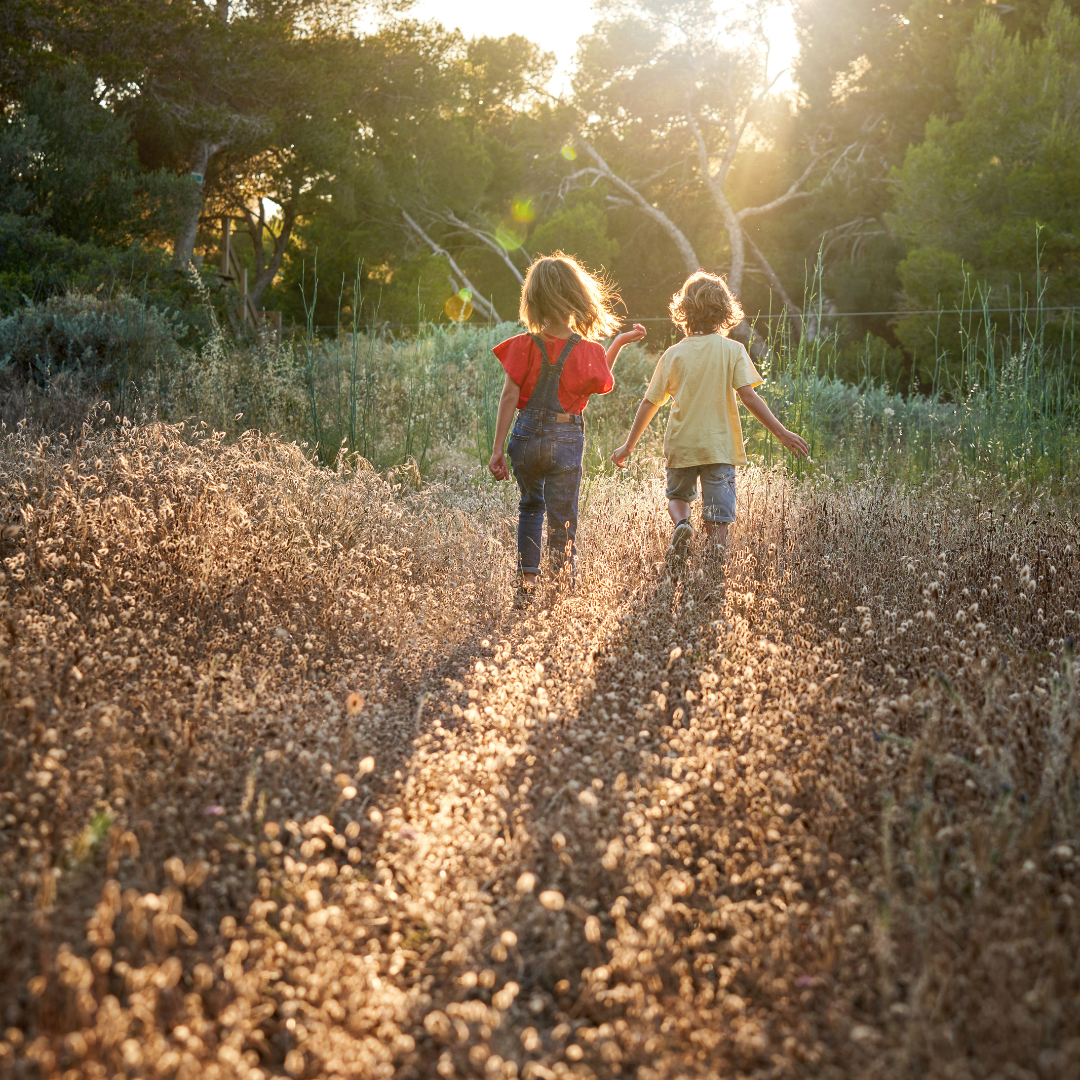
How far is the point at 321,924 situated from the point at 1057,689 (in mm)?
1829

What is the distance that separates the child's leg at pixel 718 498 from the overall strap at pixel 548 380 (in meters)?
0.96

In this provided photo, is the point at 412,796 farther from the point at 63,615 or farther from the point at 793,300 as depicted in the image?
the point at 793,300

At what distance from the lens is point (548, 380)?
4.13 metres

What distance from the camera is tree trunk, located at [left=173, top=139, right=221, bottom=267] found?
14.1 metres

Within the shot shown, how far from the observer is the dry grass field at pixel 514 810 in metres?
1.54

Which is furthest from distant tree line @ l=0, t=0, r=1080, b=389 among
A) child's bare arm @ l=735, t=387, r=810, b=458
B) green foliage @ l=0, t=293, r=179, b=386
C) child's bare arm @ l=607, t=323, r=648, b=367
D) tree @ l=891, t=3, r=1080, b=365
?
child's bare arm @ l=607, t=323, r=648, b=367

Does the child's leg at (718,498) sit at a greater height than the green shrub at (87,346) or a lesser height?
lesser

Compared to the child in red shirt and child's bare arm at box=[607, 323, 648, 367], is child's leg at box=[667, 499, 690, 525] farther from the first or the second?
child's bare arm at box=[607, 323, 648, 367]

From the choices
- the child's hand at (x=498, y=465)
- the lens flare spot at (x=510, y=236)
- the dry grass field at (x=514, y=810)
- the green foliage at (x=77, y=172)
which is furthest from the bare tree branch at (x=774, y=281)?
the dry grass field at (x=514, y=810)

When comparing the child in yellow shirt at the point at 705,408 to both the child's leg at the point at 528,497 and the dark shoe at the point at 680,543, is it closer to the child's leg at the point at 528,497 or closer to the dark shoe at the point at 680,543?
the dark shoe at the point at 680,543

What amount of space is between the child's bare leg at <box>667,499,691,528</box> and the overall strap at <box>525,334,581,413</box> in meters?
0.94

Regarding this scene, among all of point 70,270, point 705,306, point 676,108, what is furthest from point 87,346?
point 676,108

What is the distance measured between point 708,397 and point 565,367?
874 millimetres

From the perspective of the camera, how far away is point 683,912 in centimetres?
192
